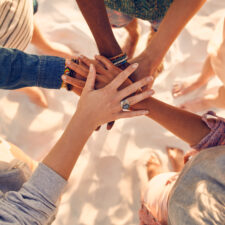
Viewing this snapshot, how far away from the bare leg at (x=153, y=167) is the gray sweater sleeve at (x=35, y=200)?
782 mm

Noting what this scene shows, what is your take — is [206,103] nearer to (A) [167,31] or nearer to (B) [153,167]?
(B) [153,167]

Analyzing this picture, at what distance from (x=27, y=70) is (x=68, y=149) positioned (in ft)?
1.15

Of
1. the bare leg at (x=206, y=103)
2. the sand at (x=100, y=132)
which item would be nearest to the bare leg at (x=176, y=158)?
the sand at (x=100, y=132)

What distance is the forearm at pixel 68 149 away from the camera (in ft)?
2.34

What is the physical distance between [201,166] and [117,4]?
0.77m

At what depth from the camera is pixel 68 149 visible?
0.74 m

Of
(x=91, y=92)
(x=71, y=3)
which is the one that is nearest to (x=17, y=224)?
(x=91, y=92)

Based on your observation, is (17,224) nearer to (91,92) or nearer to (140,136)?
(91,92)

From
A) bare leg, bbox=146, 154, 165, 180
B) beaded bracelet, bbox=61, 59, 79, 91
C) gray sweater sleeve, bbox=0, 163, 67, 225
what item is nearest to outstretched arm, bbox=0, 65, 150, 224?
gray sweater sleeve, bbox=0, 163, 67, 225

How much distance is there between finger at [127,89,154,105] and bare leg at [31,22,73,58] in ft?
2.59

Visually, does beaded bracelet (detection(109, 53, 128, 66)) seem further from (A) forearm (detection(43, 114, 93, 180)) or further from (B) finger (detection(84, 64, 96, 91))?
(A) forearm (detection(43, 114, 93, 180))

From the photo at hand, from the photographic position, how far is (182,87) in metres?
1.60

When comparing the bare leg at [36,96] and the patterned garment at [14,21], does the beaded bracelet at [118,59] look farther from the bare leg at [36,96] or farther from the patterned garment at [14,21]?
the bare leg at [36,96]

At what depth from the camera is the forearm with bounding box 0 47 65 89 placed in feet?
2.79
